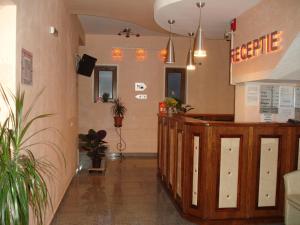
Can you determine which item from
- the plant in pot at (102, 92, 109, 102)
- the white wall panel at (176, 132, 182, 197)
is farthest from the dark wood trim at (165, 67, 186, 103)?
the white wall panel at (176, 132, 182, 197)

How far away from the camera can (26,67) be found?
2.72 metres

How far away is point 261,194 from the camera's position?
12.7 feet

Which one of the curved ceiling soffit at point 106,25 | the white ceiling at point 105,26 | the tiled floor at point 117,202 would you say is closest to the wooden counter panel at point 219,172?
the tiled floor at point 117,202

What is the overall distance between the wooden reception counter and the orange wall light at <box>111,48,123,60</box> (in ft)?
15.8

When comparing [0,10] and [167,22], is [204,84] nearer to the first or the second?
[167,22]

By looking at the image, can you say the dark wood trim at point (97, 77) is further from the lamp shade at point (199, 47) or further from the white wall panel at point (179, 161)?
the lamp shade at point (199, 47)

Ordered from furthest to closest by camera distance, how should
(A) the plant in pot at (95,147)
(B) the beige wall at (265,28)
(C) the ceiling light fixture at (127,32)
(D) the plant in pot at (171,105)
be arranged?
(C) the ceiling light fixture at (127,32) → (A) the plant in pot at (95,147) → (D) the plant in pot at (171,105) → (B) the beige wall at (265,28)

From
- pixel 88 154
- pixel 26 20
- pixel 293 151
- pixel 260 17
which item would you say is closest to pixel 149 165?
pixel 88 154

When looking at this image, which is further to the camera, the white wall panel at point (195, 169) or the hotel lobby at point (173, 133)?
the white wall panel at point (195, 169)

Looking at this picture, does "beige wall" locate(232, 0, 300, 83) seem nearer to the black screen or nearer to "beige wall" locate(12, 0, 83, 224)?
"beige wall" locate(12, 0, 83, 224)

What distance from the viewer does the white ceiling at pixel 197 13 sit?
12.5ft

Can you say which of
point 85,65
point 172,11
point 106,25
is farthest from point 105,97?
point 172,11

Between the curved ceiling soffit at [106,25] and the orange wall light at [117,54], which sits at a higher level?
the curved ceiling soffit at [106,25]

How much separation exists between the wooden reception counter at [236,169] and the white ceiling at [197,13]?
4.84 ft
